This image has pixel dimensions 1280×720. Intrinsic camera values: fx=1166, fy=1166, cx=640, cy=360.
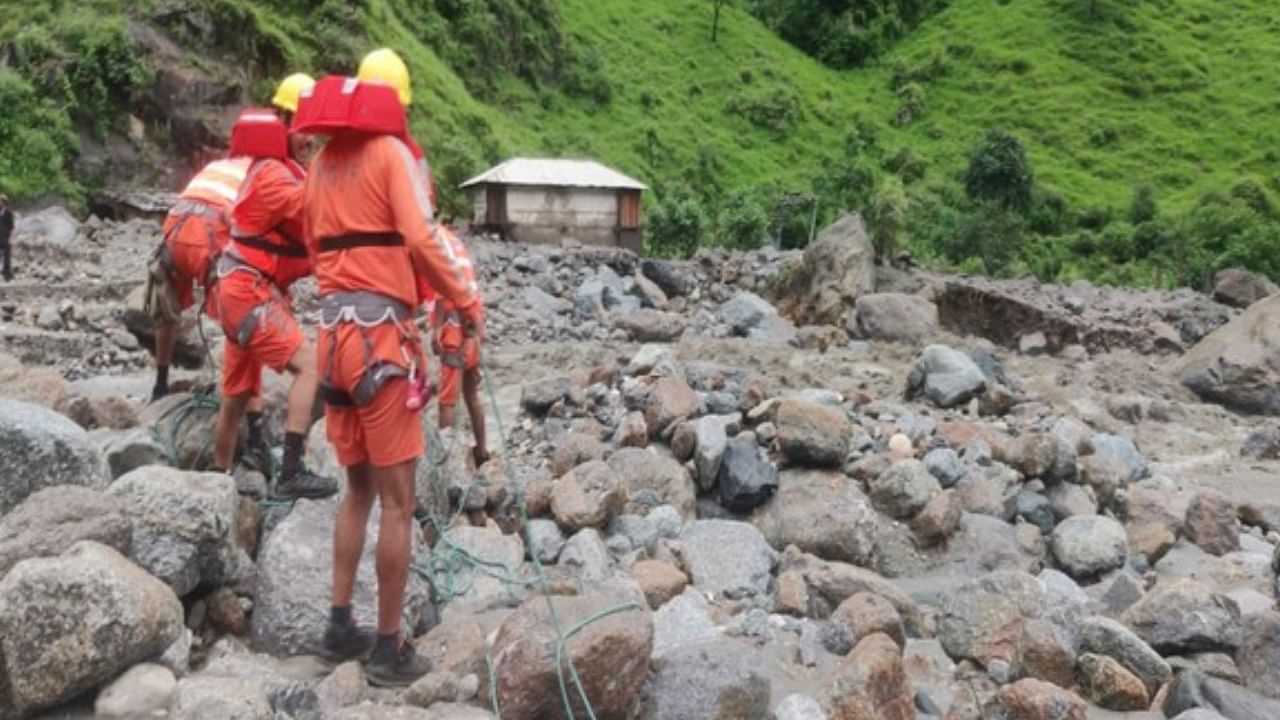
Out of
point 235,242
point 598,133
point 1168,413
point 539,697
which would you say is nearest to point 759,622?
point 539,697

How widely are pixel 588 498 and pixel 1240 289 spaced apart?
26225mm

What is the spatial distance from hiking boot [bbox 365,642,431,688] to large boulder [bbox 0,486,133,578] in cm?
103

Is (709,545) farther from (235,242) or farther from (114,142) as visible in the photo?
(114,142)

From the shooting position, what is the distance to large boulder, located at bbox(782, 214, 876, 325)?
1973 cm

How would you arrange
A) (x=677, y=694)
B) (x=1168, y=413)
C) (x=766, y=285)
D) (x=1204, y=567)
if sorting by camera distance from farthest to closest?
(x=766, y=285)
(x=1168, y=413)
(x=1204, y=567)
(x=677, y=694)

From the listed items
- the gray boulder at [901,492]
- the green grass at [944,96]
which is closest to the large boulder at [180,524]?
the gray boulder at [901,492]

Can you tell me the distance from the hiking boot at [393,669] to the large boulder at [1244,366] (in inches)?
561

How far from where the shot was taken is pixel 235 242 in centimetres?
561

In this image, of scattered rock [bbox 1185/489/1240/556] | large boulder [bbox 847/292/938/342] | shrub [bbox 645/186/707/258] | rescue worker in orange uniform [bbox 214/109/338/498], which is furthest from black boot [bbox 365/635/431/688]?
shrub [bbox 645/186/707/258]

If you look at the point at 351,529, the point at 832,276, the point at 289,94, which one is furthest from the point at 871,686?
the point at 832,276

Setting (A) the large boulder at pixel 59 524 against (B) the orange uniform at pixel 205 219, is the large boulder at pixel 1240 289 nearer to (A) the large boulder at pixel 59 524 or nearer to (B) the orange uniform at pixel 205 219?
(B) the orange uniform at pixel 205 219

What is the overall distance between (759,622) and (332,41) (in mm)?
28980

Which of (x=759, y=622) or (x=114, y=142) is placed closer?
(x=759, y=622)

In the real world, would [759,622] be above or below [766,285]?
above
